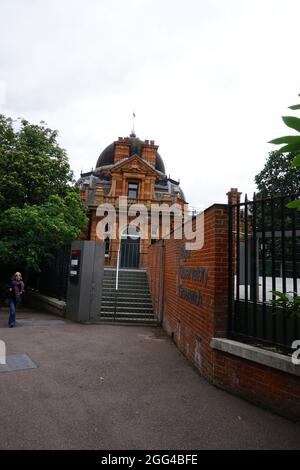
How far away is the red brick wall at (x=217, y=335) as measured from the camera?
11.6ft

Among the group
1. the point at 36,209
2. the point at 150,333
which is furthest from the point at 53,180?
the point at 150,333

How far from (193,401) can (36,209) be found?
11158 mm

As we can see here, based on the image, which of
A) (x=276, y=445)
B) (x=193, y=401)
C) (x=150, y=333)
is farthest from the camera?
(x=150, y=333)

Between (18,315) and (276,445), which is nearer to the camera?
(276,445)

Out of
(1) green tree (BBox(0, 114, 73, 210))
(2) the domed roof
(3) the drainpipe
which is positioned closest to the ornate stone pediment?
(2) the domed roof

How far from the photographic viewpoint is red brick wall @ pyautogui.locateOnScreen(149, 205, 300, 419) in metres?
3.52

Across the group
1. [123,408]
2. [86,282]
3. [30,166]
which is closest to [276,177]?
[30,166]

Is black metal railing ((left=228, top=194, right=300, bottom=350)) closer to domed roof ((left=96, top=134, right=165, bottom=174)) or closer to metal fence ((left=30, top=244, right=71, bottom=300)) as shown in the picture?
metal fence ((left=30, top=244, right=71, bottom=300))

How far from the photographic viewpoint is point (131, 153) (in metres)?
29.3

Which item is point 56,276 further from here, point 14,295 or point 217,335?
point 217,335

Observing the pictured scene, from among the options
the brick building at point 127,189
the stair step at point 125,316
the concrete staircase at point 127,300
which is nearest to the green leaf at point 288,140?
the concrete staircase at point 127,300

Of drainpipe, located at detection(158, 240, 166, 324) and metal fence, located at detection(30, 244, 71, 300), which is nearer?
drainpipe, located at detection(158, 240, 166, 324)
